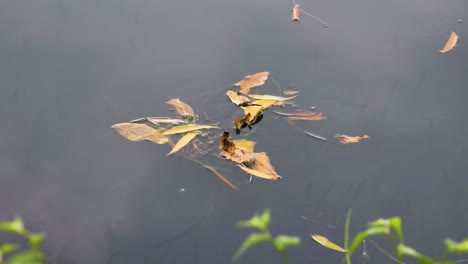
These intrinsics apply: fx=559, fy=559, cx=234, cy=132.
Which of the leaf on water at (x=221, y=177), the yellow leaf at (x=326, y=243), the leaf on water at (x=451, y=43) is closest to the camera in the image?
the yellow leaf at (x=326, y=243)

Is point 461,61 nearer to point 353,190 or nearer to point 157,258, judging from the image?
point 353,190

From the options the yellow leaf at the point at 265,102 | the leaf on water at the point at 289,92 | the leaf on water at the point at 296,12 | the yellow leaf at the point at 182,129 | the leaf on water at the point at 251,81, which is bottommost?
the yellow leaf at the point at 182,129

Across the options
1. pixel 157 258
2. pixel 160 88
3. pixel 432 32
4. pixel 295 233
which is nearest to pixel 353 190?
pixel 295 233

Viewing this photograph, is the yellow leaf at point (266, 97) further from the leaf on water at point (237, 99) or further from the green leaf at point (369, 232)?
the green leaf at point (369, 232)

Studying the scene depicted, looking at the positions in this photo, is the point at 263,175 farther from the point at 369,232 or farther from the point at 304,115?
the point at 369,232

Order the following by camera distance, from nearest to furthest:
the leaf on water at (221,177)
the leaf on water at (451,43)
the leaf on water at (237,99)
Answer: the leaf on water at (221,177)
the leaf on water at (237,99)
the leaf on water at (451,43)

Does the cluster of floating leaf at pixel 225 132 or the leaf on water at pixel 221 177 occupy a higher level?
the cluster of floating leaf at pixel 225 132

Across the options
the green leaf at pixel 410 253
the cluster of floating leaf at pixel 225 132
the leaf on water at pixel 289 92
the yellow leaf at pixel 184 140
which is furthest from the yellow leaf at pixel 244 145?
the green leaf at pixel 410 253

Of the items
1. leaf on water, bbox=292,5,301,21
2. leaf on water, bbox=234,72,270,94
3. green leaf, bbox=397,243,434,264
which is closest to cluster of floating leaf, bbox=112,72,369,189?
leaf on water, bbox=234,72,270,94
